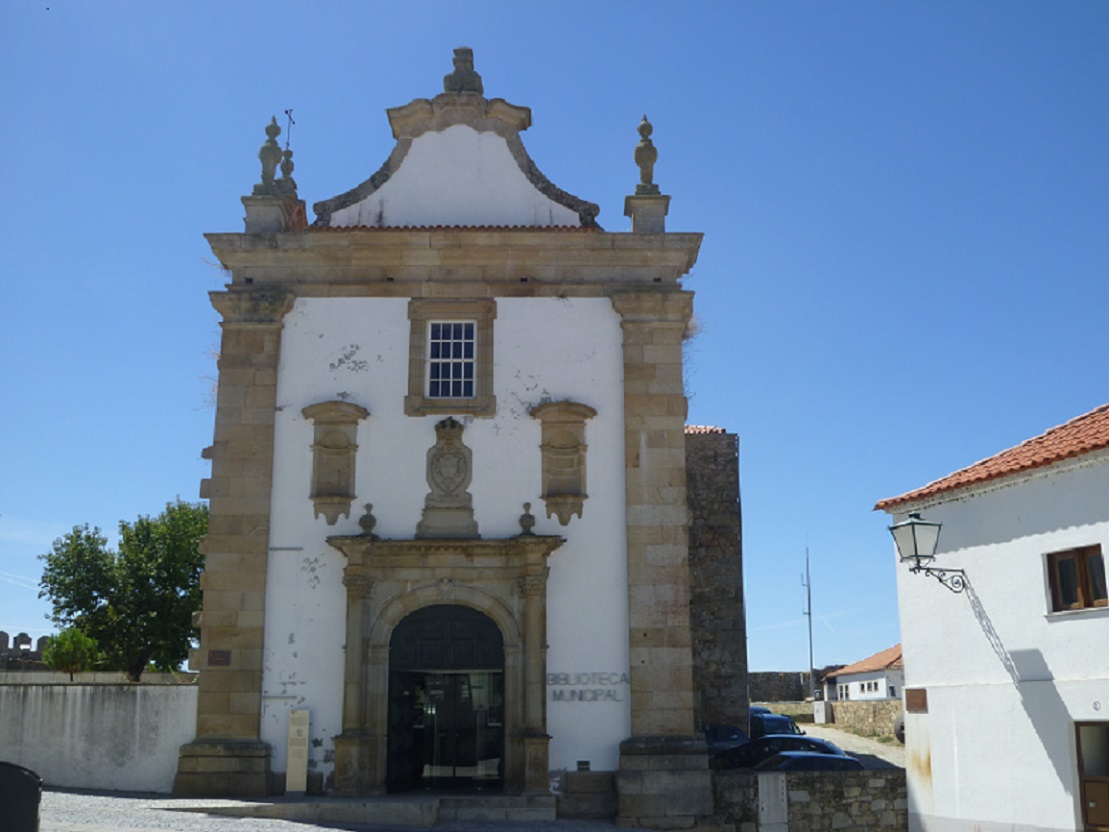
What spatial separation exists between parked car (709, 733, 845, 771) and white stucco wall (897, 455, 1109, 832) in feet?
11.5

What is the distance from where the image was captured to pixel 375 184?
1834cm

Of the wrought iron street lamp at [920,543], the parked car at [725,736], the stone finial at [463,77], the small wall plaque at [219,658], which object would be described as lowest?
the parked car at [725,736]

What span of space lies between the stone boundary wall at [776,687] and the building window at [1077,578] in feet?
101

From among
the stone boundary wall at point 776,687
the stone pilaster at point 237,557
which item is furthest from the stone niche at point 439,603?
the stone boundary wall at point 776,687

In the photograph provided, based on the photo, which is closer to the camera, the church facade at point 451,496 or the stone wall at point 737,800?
the church facade at point 451,496

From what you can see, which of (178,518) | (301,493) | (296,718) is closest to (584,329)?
(301,493)

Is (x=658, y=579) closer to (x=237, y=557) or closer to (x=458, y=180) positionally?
(x=237, y=557)

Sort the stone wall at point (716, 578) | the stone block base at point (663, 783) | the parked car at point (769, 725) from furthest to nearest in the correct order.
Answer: the parked car at point (769, 725), the stone wall at point (716, 578), the stone block base at point (663, 783)

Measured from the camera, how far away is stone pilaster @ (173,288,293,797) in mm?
15828

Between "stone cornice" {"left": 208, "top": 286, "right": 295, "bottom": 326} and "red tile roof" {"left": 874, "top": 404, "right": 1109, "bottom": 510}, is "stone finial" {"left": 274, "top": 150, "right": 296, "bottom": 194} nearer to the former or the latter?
"stone cornice" {"left": 208, "top": 286, "right": 295, "bottom": 326}

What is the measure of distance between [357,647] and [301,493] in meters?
2.42

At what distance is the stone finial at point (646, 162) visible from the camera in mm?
18078

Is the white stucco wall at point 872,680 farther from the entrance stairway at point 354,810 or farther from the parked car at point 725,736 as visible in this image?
the entrance stairway at point 354,810

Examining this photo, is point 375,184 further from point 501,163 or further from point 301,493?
point 301,493
